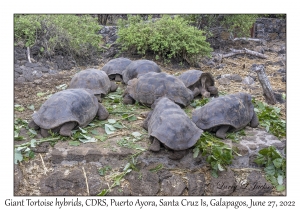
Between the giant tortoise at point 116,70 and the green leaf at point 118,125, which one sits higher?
the giant tortoise at point 116,70

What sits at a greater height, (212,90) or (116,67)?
(116,67)

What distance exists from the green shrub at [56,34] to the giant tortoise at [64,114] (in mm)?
4230

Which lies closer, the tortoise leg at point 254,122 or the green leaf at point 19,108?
the tortoise leg at point 254,122

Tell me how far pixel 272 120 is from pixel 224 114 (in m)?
1.13

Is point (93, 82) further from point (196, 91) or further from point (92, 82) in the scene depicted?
point (196, 91)

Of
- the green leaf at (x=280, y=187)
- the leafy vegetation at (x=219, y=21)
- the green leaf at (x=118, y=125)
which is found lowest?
the green leaf at (x=280, y=187)

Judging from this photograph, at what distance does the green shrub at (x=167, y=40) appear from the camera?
31.5ft

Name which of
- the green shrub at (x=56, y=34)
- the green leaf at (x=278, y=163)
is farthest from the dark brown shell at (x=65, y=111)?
the green shrub at (x=56, y=34)

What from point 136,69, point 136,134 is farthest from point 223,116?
point 136,69

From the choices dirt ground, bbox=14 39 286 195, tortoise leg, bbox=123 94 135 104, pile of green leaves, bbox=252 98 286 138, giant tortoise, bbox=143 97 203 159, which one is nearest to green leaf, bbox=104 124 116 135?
dirt ground, bbox=14 39 286 195

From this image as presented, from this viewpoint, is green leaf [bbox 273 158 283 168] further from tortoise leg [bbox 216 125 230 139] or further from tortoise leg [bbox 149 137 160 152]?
tortoise leg [bbox 149 137 160 152]

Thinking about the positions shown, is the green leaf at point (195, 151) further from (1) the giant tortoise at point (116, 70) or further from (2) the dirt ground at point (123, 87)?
(1) the giant tortoise at point (116, 70)

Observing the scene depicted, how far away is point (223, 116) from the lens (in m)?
5.02

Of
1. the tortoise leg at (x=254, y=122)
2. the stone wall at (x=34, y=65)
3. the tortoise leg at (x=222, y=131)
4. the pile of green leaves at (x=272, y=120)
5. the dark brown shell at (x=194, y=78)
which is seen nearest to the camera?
the tortoise leg at (x=222, y=131)
